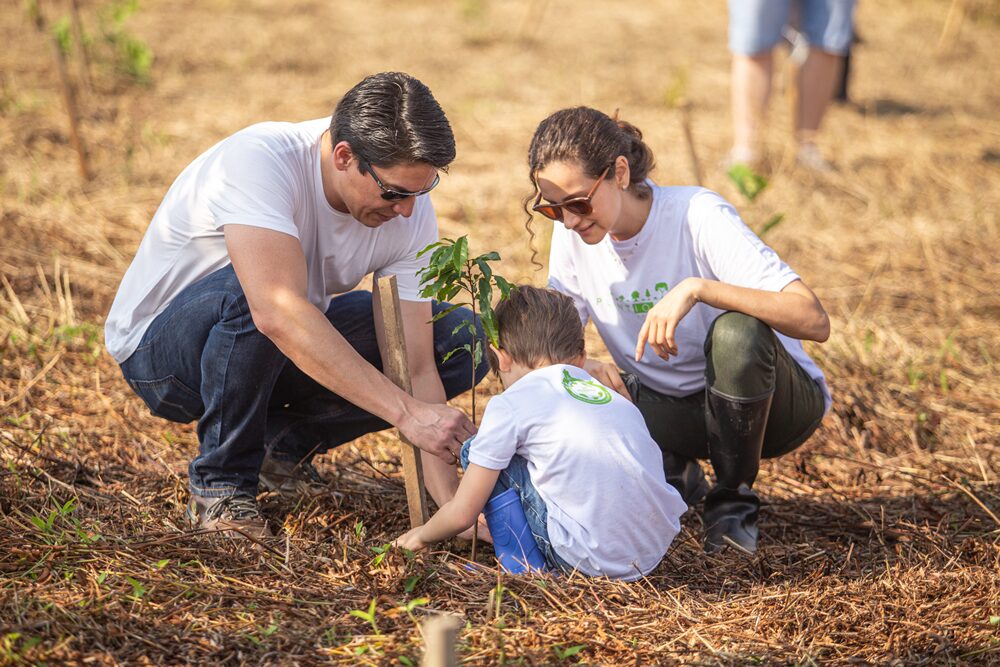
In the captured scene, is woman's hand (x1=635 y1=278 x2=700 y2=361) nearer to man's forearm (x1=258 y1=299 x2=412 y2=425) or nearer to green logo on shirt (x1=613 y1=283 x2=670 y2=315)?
green logo on shirt (x1=613 y1=283 x2=670 y2=315)

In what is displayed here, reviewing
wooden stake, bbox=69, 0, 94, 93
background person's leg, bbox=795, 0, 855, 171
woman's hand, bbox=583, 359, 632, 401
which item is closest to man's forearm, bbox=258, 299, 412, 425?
woman's hand, bbox=583, 359, 632, 401

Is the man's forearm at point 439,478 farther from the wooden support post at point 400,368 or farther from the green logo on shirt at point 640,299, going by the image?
the green logo on shirt at point 640,299

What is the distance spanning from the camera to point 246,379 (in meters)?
2.52

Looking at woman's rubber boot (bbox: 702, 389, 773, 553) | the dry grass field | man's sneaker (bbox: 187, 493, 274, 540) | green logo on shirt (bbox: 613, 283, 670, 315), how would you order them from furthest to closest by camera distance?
green logo on shirt (bbox: 613, 283, 670, 315), woman's rubber boot (bbox: 702, 389, 773, 553), man's sneaker (bbox: 187, 493, 274, 540), the dry grass field

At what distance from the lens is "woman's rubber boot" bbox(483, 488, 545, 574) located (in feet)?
7.64

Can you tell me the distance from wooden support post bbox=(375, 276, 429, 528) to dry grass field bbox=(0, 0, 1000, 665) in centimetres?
14

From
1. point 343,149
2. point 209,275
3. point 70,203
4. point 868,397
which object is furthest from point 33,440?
point 868,397

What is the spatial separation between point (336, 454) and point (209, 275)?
84cm

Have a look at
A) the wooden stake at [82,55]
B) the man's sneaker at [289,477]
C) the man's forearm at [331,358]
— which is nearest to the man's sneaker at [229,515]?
the man's sneaker at [289,477]

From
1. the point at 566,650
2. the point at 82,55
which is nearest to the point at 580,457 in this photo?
the point at 566,650

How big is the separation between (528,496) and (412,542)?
308 millimetres

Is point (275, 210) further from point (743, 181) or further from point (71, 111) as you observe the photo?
point (71, 111)

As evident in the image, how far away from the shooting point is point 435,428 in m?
2.35

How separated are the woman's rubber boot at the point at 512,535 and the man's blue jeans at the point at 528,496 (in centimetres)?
1
